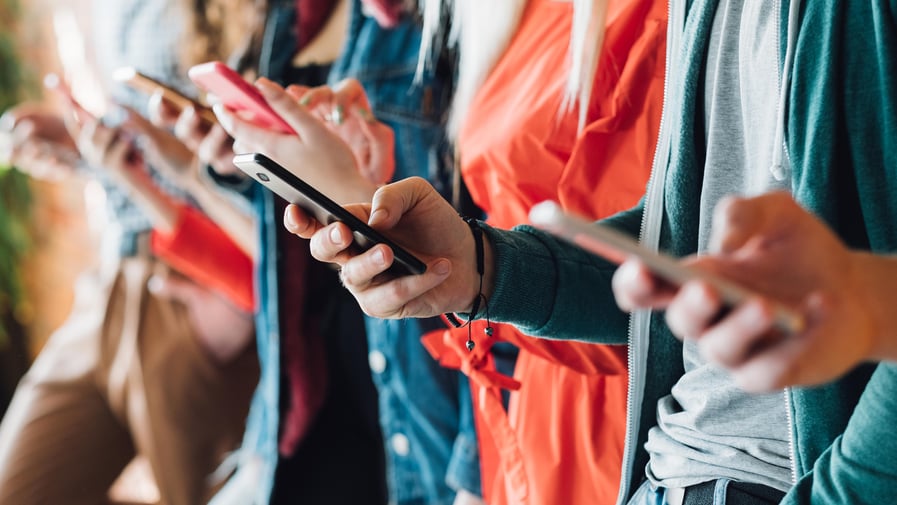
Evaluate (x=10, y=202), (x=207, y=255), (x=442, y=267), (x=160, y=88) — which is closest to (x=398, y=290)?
(x=442, y=267)

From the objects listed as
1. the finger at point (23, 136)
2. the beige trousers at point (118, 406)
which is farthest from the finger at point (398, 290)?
the finger at point (23, 136)

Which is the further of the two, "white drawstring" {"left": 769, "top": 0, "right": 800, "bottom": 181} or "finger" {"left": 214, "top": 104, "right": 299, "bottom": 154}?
"finger" {"left": 214, "top": 104, "right": 299, "bottom": 154}

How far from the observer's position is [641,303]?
0.31 meters

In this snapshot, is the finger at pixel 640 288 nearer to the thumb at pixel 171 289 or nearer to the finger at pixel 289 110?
the finger at pixel 289 110

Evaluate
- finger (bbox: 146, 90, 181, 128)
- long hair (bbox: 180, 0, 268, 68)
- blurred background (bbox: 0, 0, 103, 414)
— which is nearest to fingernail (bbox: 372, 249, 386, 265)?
finger (bbox: 146, 90, 181, 128)

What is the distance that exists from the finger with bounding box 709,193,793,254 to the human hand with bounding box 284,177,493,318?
0.88ft

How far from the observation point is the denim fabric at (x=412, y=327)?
43.8 inches

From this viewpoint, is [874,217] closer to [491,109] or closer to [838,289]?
[838,289]

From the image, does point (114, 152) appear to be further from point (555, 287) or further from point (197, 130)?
point (555, 287)

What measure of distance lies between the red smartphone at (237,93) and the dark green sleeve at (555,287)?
0.33 m

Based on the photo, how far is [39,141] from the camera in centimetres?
149

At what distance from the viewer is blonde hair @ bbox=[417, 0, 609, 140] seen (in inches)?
28.6

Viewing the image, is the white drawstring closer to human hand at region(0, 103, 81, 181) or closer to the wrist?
the wrist

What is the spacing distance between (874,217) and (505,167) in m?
0.42
